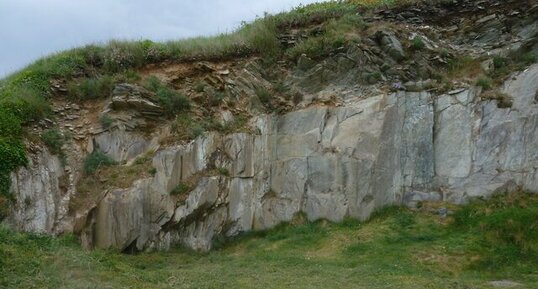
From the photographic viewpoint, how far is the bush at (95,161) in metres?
15.3

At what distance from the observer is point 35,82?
1650cm

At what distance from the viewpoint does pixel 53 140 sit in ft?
49.8

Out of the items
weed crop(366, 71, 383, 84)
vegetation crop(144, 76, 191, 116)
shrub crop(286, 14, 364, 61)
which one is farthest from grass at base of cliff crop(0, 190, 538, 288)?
shrub crop(286, 14, 364, 61)

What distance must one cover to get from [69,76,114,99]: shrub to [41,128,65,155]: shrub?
6.11 ft

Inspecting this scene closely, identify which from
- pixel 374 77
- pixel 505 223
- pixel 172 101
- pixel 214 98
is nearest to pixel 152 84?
pixel 172 101

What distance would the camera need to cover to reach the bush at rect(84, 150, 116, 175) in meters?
15.3

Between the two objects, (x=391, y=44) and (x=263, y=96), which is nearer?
(x=391, y=44)

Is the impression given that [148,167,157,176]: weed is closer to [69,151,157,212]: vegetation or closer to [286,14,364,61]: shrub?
[69,151,157,212]: vegetation

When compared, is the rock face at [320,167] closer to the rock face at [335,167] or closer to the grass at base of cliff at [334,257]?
the rock face at [335,167]

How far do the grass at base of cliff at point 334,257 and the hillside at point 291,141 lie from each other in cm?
8

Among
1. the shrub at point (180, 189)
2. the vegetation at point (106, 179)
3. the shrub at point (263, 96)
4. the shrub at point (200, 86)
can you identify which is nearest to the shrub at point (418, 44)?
the shrub at point (263, 96)

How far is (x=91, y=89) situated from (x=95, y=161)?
2702 millimetres

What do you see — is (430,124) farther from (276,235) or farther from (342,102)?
(276,235)

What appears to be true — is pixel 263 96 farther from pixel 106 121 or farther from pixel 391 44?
pixel 106 121
